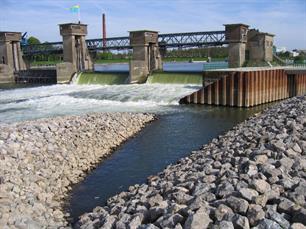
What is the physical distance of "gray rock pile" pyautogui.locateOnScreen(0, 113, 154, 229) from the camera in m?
8.88

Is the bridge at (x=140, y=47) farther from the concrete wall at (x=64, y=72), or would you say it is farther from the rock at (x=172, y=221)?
the rock at (x=172, y=221)

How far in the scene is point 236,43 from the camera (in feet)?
130

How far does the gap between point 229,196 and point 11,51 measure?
57329 mm

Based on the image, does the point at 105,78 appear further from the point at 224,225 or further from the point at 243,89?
the point at 224,225

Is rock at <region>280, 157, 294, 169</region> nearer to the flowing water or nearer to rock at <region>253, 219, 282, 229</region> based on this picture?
rock at <region>253, 219, 282, 229</region>

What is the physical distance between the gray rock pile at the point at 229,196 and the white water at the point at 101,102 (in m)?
16.7

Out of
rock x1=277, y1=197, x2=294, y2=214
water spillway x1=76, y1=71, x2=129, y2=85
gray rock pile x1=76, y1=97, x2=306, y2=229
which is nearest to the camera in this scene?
gray rock pile x1=76, y1=97, x2=306, y2=229

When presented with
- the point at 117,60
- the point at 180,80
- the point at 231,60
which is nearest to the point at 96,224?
the point at 180,80

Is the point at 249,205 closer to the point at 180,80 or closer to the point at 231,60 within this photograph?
the point at 180,80

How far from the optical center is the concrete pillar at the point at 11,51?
57.2 metres

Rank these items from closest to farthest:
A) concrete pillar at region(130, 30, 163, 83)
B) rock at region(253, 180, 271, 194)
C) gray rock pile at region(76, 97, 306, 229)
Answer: gray rock pile at region(76, 97, 306, 229)
rock at region(253, 180, 271, 194)
concrete pillar at region(130, 30, 163, 83)

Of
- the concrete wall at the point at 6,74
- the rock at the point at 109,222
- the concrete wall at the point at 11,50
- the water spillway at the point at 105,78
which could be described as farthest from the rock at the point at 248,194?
the concrete wall at the point at 11,50

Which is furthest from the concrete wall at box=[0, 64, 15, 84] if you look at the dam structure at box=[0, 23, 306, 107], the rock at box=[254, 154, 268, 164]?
the rock at box=[254, 154, 268, 164]

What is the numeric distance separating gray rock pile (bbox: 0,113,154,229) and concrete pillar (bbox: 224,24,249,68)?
22775 millimetres
